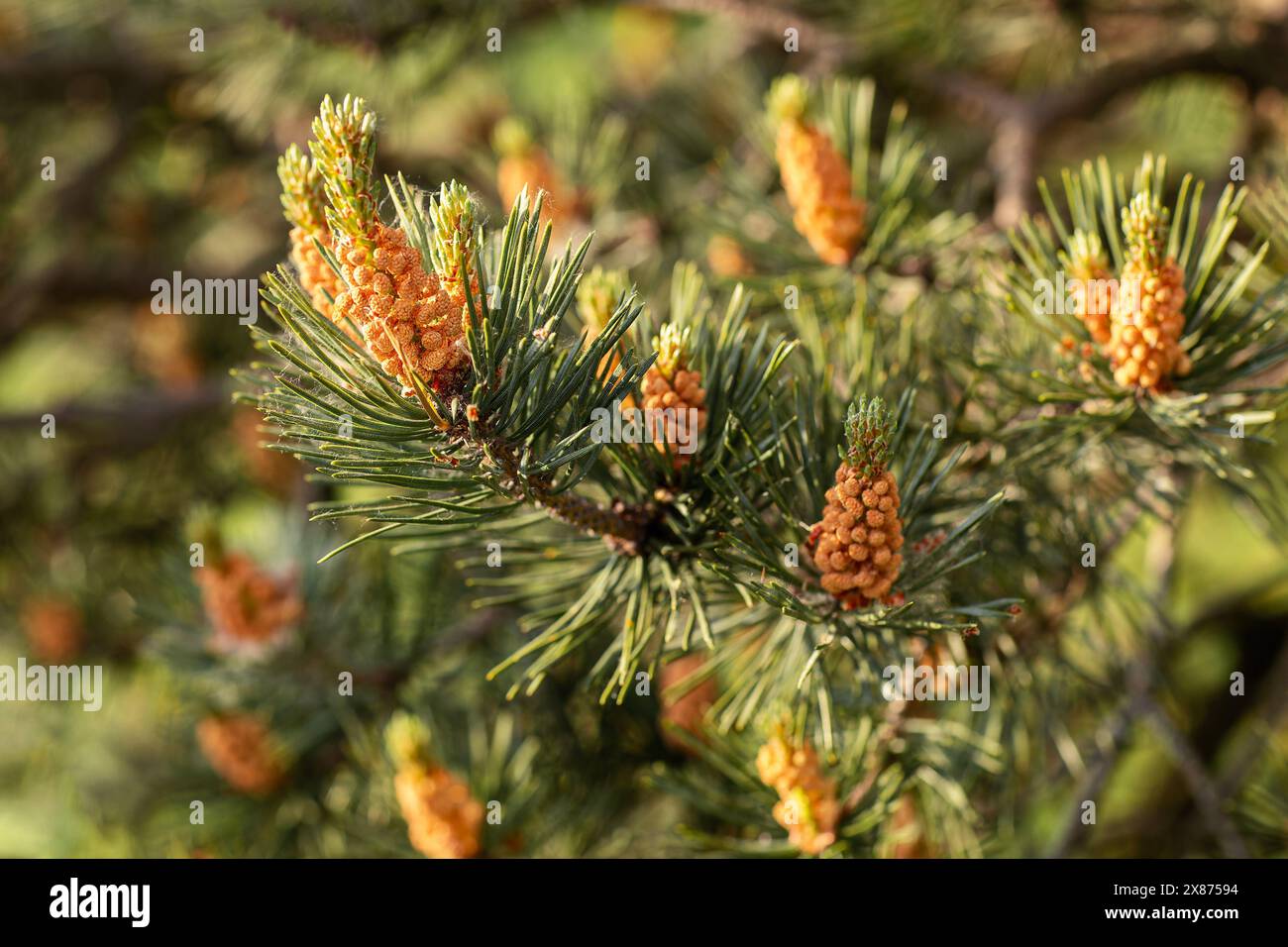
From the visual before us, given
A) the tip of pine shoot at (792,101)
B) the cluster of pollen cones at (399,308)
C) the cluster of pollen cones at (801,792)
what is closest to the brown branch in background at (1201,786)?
the cluster of pollen cones at (801,792)

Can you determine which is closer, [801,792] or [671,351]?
[671,351]

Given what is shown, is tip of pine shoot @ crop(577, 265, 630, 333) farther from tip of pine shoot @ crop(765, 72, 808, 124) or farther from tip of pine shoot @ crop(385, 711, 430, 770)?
tip of pine shoot @ crop(385, 711, 430, 770)

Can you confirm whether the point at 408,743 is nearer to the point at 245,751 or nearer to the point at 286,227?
the point at 245,751

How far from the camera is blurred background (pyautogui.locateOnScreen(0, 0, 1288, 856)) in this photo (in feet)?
4.17

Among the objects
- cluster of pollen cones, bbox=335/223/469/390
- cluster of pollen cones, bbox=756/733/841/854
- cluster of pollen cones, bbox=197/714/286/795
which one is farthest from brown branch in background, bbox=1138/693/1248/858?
cluster of pollen cones, bbox=197/714/286/795

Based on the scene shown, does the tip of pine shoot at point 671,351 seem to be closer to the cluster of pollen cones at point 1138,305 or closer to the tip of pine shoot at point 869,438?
the tip of pine shoot at point 869,438

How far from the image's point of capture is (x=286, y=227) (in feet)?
6.26

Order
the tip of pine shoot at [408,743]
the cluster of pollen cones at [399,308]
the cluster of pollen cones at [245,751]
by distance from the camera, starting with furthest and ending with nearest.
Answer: the cluster of pollen cones at [245,751] < the tip of pine shoot at [408,743] < the cluster of pollen cones at [399,308]

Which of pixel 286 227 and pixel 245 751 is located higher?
pixel 286 227

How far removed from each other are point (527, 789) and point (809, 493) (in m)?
0.52

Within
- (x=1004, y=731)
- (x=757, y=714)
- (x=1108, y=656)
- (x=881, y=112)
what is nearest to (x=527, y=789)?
(x=757, y=714)

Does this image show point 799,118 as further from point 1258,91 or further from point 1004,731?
point 1258,91

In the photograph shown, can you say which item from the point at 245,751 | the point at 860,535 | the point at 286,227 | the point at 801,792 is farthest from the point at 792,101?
the point at 286,227

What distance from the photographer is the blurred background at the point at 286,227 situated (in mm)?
1271
